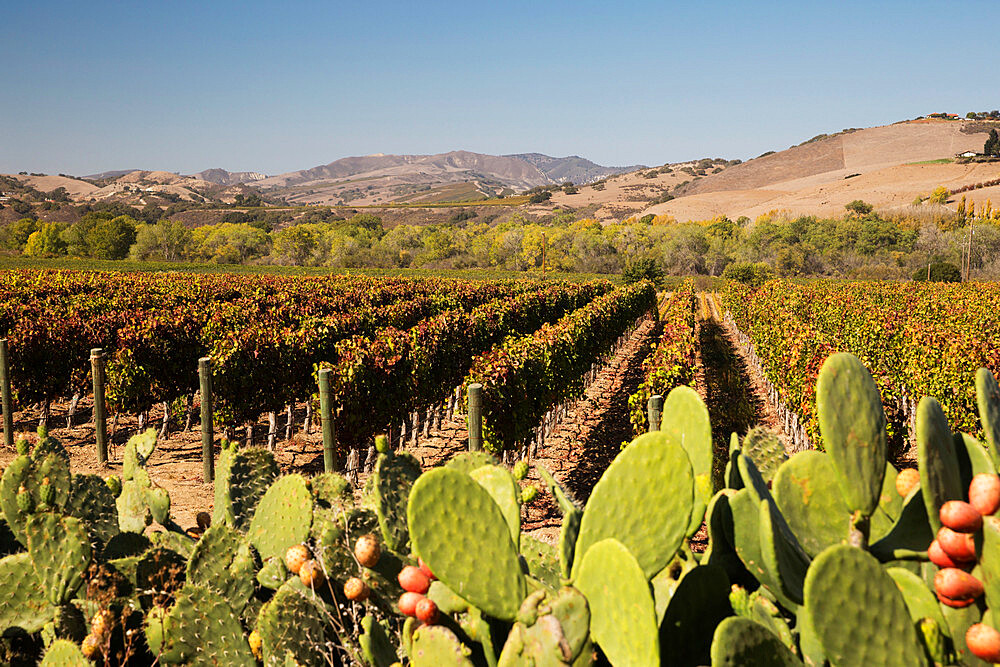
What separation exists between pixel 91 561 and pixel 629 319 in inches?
775

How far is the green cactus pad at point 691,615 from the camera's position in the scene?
1.22 metres

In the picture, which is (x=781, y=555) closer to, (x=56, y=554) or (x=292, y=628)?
(x=292, y=628)

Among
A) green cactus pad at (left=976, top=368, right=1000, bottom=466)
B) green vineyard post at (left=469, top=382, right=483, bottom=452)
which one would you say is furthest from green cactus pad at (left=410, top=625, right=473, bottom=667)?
green vineyard post at (left=469, top=382, right=483, bottom=452)

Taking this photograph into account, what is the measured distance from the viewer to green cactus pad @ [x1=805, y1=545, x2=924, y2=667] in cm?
90

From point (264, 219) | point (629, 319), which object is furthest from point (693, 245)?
point (264, 219)

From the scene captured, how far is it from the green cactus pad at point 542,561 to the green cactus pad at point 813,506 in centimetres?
55

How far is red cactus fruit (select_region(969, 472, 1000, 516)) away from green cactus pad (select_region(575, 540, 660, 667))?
48 cm

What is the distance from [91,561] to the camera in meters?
1.75

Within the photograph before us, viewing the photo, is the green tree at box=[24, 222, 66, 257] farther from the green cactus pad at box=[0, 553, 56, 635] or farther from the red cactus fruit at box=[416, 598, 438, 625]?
the red cactus fruit at box=[416, 598, 438, 625]

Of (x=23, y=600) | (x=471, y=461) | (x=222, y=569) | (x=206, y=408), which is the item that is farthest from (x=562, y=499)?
(x=206, y=408)

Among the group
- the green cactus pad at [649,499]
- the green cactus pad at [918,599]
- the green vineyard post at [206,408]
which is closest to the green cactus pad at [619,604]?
the green cactus pad at [649,499]

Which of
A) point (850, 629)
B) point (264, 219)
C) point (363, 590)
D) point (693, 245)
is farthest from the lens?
point (264, 219)

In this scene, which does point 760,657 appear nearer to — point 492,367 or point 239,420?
point 492,367

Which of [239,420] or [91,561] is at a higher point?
[91,561]
